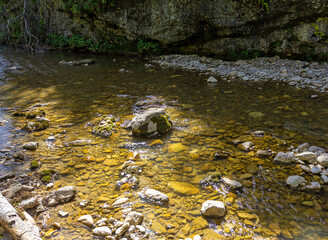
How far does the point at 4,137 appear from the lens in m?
4.64

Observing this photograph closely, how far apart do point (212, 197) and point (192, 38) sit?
10.5 metres

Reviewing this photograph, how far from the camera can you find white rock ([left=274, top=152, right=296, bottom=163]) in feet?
11.8

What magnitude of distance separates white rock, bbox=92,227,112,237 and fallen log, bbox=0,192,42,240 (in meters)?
0.52

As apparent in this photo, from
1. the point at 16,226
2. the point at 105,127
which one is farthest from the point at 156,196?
the point at 105,127

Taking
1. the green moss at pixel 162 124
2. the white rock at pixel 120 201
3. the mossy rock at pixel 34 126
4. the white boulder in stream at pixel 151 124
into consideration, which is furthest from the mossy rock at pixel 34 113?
the white rock at pixel 120 201

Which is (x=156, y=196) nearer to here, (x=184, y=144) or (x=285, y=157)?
(x=184, y=144)

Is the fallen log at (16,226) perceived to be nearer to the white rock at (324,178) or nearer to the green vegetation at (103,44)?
the white rock at (324,178)

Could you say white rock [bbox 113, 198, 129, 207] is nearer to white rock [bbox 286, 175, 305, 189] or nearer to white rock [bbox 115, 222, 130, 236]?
white rock [bbox 115, 222, 130, 236]

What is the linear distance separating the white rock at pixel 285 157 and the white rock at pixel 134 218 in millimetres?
2329

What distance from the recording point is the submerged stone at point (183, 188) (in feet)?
10.2

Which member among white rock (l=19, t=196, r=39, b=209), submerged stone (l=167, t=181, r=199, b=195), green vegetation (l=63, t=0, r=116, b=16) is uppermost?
green vegetation (l=63, t=0, r=116, b=16)

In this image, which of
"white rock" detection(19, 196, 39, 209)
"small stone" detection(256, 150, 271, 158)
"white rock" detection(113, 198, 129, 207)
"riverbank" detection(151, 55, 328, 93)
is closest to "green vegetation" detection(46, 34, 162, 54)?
"riverbank" detection(151, 55, 328, 93)

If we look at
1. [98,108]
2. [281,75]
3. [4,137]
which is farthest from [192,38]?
[4,137]

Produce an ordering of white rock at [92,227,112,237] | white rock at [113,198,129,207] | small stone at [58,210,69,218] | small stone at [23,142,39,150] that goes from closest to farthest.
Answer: white rock at [92,227,112,237] → small stone at [58,210,69,218] → white rock at [113,198,129,207] → small stone at [23,142,39,150]
